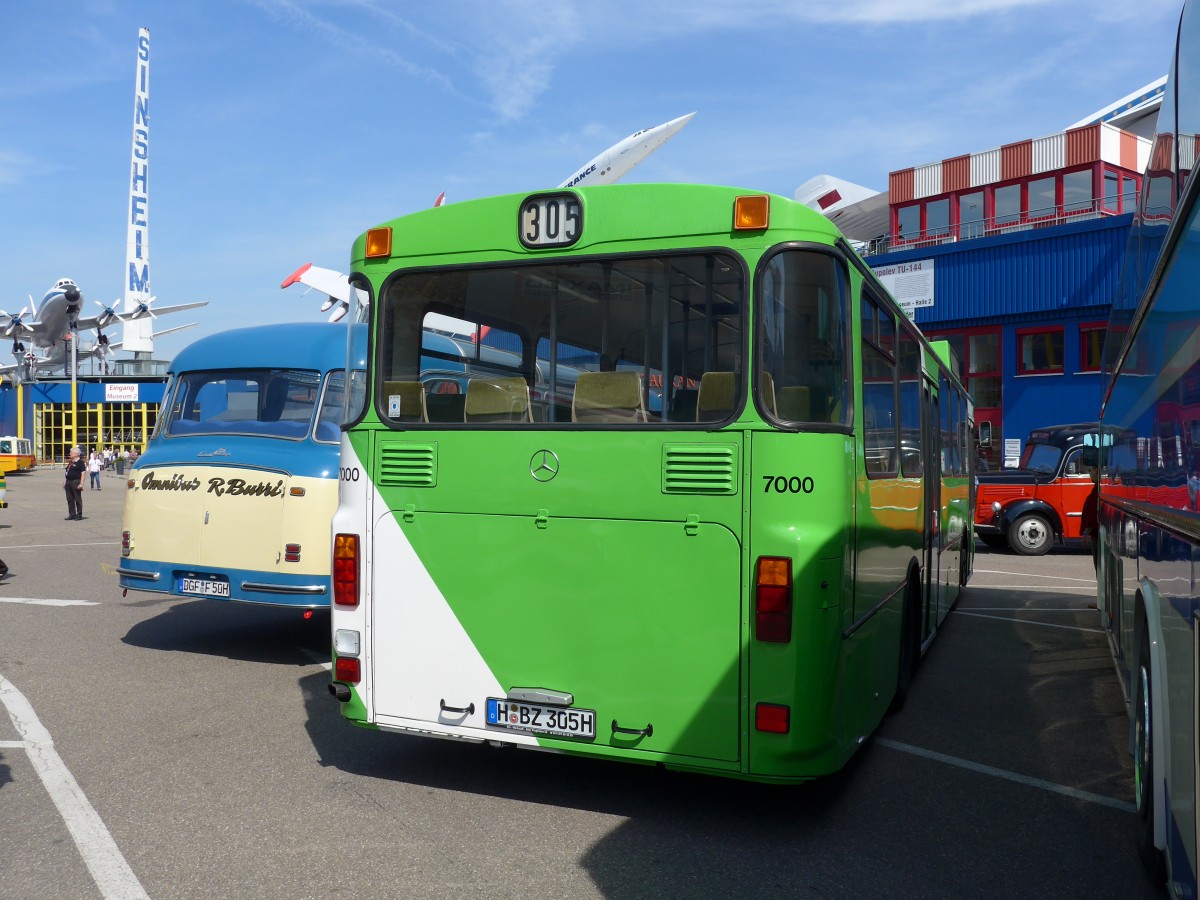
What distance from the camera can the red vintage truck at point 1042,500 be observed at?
1798 centimetres

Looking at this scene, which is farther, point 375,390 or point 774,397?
point 375,390

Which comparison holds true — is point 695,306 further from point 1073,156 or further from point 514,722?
point 1073,156

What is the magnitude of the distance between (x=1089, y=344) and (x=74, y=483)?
2741 cm

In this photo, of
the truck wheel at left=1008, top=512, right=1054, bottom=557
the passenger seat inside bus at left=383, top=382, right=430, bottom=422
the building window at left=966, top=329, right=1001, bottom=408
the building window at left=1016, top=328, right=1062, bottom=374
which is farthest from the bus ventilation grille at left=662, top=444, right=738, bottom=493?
the building window at left=966, top=329, right=1001, bottom=408

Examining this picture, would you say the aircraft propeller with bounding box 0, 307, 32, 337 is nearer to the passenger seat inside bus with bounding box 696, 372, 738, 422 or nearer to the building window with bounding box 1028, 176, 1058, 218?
the building window with bounding box 1028, 176, 1058, 218

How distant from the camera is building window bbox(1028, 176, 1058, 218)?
1332 inches

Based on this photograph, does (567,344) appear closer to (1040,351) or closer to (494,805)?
(494,805)

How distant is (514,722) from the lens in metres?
4.80

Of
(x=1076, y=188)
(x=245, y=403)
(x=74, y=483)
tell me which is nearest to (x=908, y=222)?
(x=1076, y=188)

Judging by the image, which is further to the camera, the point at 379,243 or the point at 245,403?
the point at 245,403

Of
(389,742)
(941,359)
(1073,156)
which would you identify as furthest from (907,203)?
(389,742)

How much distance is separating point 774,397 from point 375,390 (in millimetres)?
1995

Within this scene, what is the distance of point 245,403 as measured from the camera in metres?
9.13

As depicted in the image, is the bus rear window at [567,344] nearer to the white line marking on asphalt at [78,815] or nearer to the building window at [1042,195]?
the white line marking on asphalt at [78,815]
